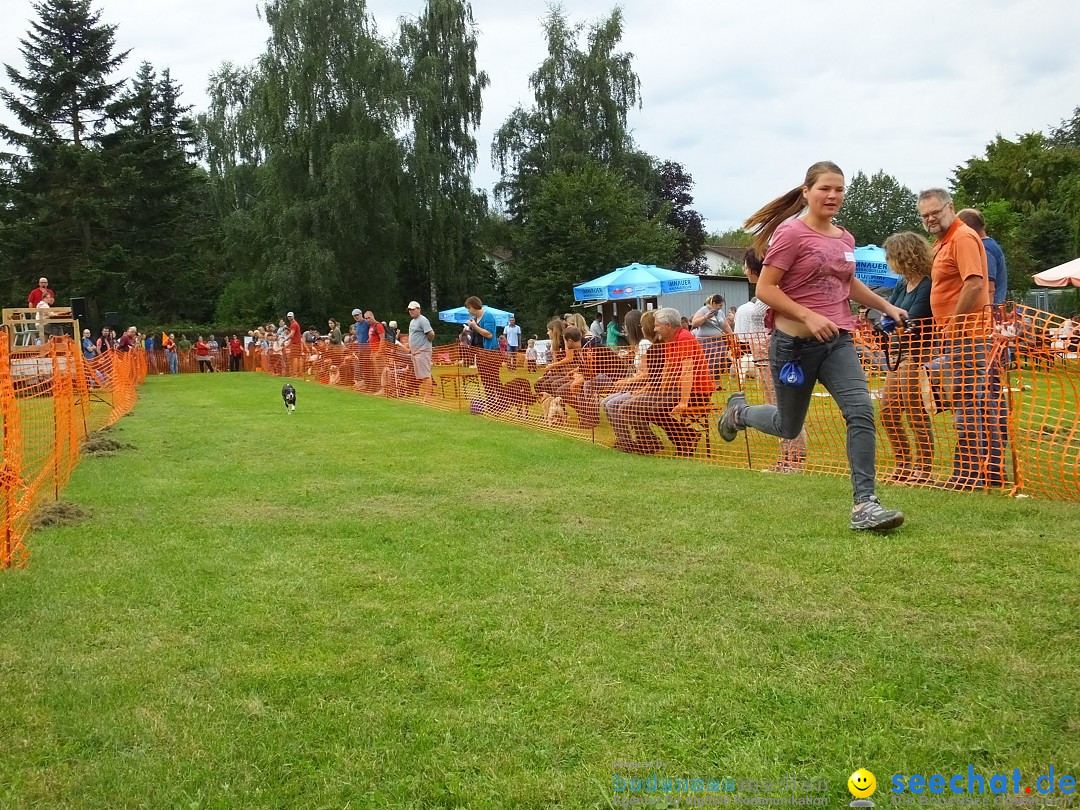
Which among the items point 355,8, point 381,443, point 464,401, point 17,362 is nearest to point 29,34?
point 355,8

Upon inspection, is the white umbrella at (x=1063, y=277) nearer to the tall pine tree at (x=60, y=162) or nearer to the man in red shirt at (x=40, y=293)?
the man in red shirt at (x=40, y=293)

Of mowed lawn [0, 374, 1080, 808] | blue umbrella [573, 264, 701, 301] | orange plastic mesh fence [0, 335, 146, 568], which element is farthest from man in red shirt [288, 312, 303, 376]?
mowed lawn [0, 374, 1080, 808]

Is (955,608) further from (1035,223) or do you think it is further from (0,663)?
(1035,223)

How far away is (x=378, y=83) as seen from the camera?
36.2m

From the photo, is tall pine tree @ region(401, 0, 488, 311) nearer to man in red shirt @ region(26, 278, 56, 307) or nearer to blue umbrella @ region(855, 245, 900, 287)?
man in red shirt @ region(26, 278, 56, 307)

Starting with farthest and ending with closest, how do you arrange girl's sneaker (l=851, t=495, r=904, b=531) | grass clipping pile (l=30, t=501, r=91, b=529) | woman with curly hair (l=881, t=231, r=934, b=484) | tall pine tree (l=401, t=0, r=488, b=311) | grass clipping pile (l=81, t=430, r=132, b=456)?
tall pine tree (l=401, t=0, r=488, b=311) < grass clipping pile (l=81, t=430, r=132, b=456) < woman with curly hair (l=881, t=231, r=934, b=484) < grass clipping pile (l=30, t=501, r=91, b=529) < girl's sneaker (l=851, t=495, r=904, b=531)

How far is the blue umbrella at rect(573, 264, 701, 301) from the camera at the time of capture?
75.5 feet

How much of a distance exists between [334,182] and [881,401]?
106 ft

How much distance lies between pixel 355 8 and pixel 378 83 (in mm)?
3215

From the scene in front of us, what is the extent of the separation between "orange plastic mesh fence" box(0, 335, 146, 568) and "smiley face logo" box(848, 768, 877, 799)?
4.20 m

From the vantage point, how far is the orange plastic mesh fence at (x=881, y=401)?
5.65 metres

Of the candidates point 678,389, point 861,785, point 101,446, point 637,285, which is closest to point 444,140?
point 637,285

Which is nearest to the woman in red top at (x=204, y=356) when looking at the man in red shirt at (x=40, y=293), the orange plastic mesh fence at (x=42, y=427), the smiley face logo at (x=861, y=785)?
the man in red shirt at (x=40, y=293)

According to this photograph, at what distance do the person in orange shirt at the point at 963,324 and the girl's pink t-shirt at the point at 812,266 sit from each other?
1353 millimetres
